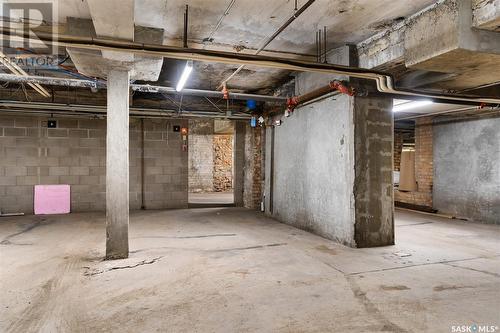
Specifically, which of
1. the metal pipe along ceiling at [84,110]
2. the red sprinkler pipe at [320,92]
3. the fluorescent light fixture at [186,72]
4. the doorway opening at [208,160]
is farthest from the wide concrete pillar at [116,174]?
the doorway opening at [208,160]

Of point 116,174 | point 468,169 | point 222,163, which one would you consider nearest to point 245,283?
point 116,174

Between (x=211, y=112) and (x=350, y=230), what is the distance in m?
4.28

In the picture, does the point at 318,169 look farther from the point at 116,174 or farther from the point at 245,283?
the point at 116,174

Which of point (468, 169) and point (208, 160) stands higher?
point (208, 160)

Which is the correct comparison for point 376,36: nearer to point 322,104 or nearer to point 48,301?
point 322,104

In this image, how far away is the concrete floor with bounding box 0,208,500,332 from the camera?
7.47ft

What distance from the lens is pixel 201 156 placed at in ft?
42.4

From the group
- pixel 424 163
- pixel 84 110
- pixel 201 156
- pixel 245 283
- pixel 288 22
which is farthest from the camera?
pixel 201 156

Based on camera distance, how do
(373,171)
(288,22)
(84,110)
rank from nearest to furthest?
(288,22)
(373,171)
(84,110)

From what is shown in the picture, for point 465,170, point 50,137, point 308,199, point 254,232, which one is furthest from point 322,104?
point 50,137

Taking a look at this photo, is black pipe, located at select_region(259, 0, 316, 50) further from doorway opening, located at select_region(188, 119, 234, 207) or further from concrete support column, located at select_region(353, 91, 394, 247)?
doorway opening, located at select_region(188, 119, 234, 207)

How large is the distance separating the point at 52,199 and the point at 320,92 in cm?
622

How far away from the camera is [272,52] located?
472 centimetres

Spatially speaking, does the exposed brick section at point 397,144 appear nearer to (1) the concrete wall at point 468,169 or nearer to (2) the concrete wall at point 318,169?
(1) the concrete wall at point 468,169
